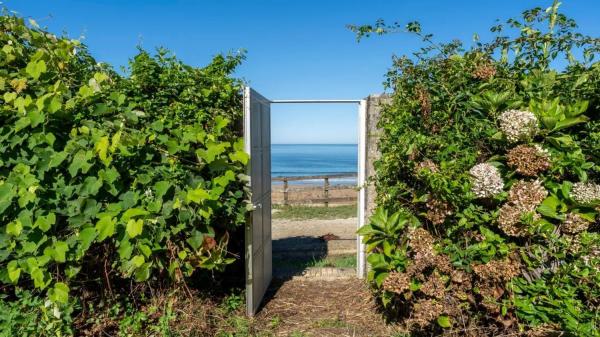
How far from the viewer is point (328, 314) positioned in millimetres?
3902

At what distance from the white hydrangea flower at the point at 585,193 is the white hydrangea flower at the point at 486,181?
452 millimetres

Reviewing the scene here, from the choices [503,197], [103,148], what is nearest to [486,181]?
[503,197]

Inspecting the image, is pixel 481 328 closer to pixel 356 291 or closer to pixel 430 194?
pixel 430 194

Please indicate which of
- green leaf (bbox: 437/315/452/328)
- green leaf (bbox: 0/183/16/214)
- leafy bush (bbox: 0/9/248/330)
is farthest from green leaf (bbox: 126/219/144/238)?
green leaf (bbox: 437/315/452/328)

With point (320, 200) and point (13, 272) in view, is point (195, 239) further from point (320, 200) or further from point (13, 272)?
point (320, 200)

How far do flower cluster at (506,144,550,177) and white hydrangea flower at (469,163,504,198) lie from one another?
0.15 metres

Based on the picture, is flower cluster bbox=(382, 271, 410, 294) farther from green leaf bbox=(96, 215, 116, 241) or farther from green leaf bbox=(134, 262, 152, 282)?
green leaf bbox=(96, 215, 116, 241)

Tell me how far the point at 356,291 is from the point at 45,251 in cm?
306

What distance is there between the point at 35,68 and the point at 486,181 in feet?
10.7

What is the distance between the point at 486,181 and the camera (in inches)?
102

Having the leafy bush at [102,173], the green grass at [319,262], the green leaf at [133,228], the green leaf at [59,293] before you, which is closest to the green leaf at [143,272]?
the leafy bush at [102,173]

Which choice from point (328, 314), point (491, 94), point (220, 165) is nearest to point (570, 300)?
point (491, 94)

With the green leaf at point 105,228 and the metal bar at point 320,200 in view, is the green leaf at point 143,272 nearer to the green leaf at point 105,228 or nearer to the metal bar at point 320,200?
the green leaf at point 105,228

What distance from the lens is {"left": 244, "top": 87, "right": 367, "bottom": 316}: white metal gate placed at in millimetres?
3578
